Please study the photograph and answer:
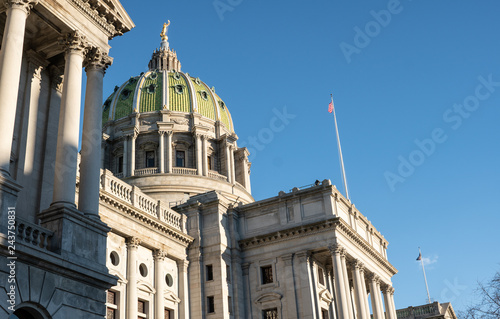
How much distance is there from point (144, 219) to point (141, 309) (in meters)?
6.20

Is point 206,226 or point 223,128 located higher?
point 223,128

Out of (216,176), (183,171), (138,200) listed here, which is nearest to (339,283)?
(138,200)

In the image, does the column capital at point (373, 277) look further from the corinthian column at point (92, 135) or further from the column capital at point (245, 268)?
the corinthian column at point (92, 135)

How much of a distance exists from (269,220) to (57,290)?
30.6 m

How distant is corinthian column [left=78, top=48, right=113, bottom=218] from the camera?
20.3m

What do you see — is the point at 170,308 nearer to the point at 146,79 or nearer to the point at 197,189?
the point at 197,189

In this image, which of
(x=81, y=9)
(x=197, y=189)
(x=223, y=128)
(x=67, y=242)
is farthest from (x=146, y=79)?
(x=67, y=242)

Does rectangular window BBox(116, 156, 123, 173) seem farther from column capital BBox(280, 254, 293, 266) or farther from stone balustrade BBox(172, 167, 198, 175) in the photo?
column capital BBox(280, 254, 293, 266)

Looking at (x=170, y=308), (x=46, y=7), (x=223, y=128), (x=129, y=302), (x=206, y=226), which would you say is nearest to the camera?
(x=46, y=7)

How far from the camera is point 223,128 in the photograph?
69.9m

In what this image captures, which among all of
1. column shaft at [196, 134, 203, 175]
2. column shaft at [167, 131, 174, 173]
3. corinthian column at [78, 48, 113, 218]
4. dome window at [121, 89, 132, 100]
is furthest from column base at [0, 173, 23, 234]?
dome window at [121, 89, 132, 100]

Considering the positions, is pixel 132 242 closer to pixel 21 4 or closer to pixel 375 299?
pixel 21 4

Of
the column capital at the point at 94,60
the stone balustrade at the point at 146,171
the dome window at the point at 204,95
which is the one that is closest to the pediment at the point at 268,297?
the stone balustrade at the point at 146,171

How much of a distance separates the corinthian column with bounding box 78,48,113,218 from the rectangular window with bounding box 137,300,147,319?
20098mm
